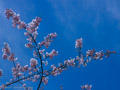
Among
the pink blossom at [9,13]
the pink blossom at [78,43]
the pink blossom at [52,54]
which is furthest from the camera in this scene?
the pink blossom at [52,54]

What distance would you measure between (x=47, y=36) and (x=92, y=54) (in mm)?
3057

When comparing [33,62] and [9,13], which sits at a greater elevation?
[9,13]

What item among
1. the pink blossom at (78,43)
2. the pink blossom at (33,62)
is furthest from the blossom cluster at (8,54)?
the pink blossom at (78,43)

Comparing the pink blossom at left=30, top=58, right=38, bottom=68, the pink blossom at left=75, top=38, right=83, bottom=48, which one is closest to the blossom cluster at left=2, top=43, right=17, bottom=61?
the pink blossom at left=30, top=58, right=38, bottom=68

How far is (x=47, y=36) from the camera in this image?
33.6 ft

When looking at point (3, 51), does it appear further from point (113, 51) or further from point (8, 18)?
point (113, 51)

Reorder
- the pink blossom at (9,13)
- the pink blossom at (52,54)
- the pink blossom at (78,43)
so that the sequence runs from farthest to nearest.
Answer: the pink blossom at (52,54)
the pink blossom at (78,43)
the pink blossom at (9,13)

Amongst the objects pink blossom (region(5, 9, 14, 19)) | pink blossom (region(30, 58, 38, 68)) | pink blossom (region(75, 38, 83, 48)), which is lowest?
pink blossom (region(30, 58, 38, 68))

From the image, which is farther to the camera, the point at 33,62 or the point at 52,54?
the point at 52,54

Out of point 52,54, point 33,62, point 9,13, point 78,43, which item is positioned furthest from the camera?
point 52,54

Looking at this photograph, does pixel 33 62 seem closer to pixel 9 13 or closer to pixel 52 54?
pixel 52 54

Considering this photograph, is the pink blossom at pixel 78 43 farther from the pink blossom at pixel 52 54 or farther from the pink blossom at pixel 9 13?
the pink blossom at pixel 9 13

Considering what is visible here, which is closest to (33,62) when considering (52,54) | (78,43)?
(52,54)

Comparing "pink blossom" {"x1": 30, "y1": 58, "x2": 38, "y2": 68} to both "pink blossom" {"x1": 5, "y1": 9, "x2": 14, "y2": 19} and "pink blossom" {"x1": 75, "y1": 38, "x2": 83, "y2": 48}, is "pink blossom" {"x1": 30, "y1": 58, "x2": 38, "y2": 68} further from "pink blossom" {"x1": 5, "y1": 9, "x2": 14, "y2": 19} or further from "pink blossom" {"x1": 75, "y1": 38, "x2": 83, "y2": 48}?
"pink blossom" {"x1": 5, "y1": 9, "x2": 14, "y2": 19}
